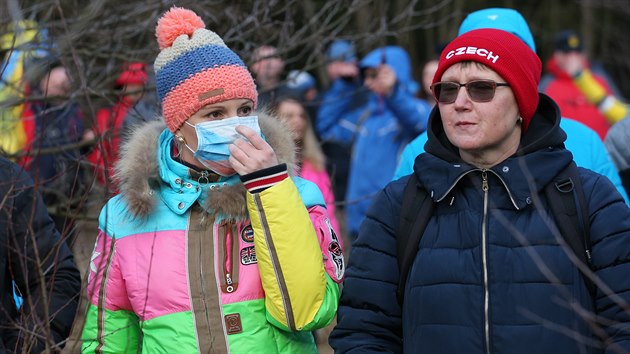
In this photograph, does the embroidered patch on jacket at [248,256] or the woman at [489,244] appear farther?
the embroidered patch on jacket at [248,256]

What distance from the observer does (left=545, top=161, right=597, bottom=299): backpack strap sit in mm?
3744

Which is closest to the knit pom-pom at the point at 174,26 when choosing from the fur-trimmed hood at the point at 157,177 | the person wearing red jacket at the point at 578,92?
the fur-trimmed hood at the point at 157,177

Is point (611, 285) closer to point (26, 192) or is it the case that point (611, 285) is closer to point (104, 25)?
point (26, 192)

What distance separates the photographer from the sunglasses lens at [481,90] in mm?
4020

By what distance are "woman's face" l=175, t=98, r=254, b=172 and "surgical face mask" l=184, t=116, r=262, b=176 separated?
0.17 ft

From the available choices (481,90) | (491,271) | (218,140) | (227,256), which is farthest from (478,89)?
(227,256)

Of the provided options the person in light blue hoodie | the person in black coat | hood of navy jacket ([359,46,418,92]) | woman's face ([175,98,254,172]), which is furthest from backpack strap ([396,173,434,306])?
hood of navy jacket ([359,46,418,92])

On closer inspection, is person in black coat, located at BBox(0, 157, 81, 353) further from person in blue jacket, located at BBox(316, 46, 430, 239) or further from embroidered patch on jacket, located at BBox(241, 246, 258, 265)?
person in blue jacket, located at BBox(316, 46, 430, 239)

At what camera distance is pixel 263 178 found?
13.0 ft

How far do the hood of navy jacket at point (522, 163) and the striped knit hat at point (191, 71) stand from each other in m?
0.76

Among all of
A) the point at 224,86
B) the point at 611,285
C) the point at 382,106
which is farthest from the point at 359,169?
the point at 611,285

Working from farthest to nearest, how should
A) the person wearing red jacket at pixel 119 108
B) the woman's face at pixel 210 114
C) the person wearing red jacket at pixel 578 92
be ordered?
the person wearing red jacket at pixel 578 92, the person wearing red jacket at pixel 119 108, the woman's face at pixel 210 114

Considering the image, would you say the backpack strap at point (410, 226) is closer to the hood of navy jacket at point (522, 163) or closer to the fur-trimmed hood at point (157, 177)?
the hood of navy jacket at point (522, 163)

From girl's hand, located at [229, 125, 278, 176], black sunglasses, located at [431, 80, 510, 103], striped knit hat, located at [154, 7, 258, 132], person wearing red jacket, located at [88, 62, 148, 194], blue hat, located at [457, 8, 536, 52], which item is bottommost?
person wearing red jacket, located at [88, 62, 148, 194]
